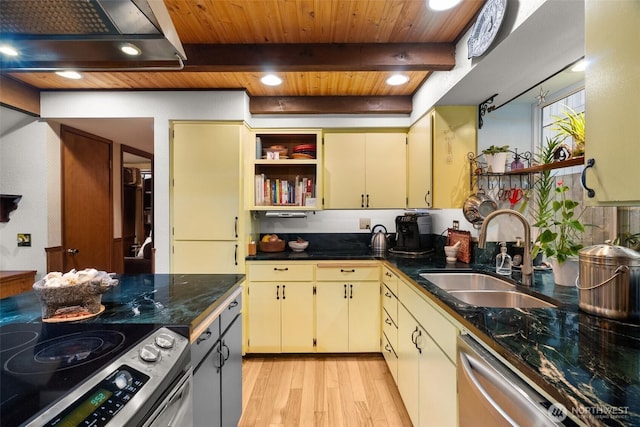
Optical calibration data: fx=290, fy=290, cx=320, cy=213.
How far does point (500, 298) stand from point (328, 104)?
221cm

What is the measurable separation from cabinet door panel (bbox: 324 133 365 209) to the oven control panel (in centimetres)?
233

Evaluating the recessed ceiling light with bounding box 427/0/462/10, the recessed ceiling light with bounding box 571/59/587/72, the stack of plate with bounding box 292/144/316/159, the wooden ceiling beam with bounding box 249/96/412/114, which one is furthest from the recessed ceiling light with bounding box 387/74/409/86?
the recessed ceiling light with bounding box 571/59/587/72

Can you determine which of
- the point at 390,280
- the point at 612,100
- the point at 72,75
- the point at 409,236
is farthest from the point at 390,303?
the point at 72,75

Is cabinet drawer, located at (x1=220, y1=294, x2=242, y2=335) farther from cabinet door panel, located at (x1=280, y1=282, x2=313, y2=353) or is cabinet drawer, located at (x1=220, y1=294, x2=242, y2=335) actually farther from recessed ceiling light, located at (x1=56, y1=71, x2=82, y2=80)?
recessed ceiling light, located at (x1=56, y1=71, x2=82, y2=80)

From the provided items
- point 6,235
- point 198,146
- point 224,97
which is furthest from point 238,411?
point 6,235

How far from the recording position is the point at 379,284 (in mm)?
2699

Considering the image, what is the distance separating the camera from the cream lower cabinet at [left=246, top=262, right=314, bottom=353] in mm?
2697

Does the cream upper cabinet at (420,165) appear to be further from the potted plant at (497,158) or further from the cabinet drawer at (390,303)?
the cabinet drawer at (390,303)

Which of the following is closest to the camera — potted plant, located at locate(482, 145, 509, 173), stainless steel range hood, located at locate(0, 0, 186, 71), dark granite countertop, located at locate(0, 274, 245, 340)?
stainless steel range hood, located at locate(0, 0, 186, 71)

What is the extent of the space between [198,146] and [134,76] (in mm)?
702

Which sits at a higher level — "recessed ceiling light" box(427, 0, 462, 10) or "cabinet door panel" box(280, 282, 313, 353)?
"recessed ceiling light" box(427, 0, 462, 10)

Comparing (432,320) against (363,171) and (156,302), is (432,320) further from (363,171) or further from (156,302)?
(363,171)

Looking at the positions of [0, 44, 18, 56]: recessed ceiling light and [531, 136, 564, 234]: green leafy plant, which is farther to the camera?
[531, 136, 564, 234]: green leafy plant

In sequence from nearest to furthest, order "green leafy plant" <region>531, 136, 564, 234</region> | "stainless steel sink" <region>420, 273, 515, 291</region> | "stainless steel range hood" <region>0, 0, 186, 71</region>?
1. "stainless steel range hood" <region>0, 0, 186, 71</region>
2. "green leafy plant" <region>531, 136, 564, 234</region>
3. "stainless steel sink" <region>420, 273, 515, 291</region>
